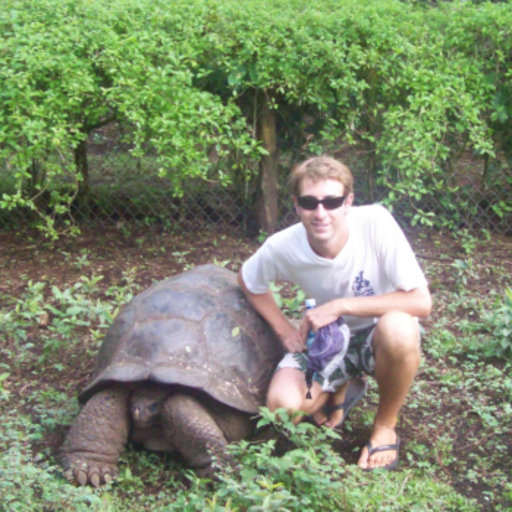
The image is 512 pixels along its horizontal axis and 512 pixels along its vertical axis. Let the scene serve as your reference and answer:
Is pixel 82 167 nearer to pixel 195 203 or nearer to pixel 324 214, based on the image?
pixel 195 203

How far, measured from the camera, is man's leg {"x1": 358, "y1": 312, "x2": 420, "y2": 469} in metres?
3.69

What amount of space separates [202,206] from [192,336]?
2.84 metres

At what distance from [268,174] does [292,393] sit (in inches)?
110

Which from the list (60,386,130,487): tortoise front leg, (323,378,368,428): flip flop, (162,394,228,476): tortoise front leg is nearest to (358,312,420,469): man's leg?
(323,378,368,428): flip flop

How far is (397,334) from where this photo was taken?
3.67 metres

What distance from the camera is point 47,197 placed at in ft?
22.0

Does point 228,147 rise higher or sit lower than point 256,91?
lower

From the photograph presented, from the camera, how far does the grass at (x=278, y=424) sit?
3.33 metres

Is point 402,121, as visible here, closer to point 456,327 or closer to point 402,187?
point 402,187

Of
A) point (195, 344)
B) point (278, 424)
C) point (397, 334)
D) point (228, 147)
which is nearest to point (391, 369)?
point (397, 334)

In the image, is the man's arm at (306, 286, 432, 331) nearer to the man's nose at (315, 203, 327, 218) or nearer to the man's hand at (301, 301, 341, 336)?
the man's hand at (301, 301, 341, 336)

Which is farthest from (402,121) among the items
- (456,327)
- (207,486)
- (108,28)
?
(207,486)

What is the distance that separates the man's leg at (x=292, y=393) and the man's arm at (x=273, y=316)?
6.1 inches

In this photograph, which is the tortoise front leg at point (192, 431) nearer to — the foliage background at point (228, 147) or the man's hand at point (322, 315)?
the man's hand at point (322, 315)
